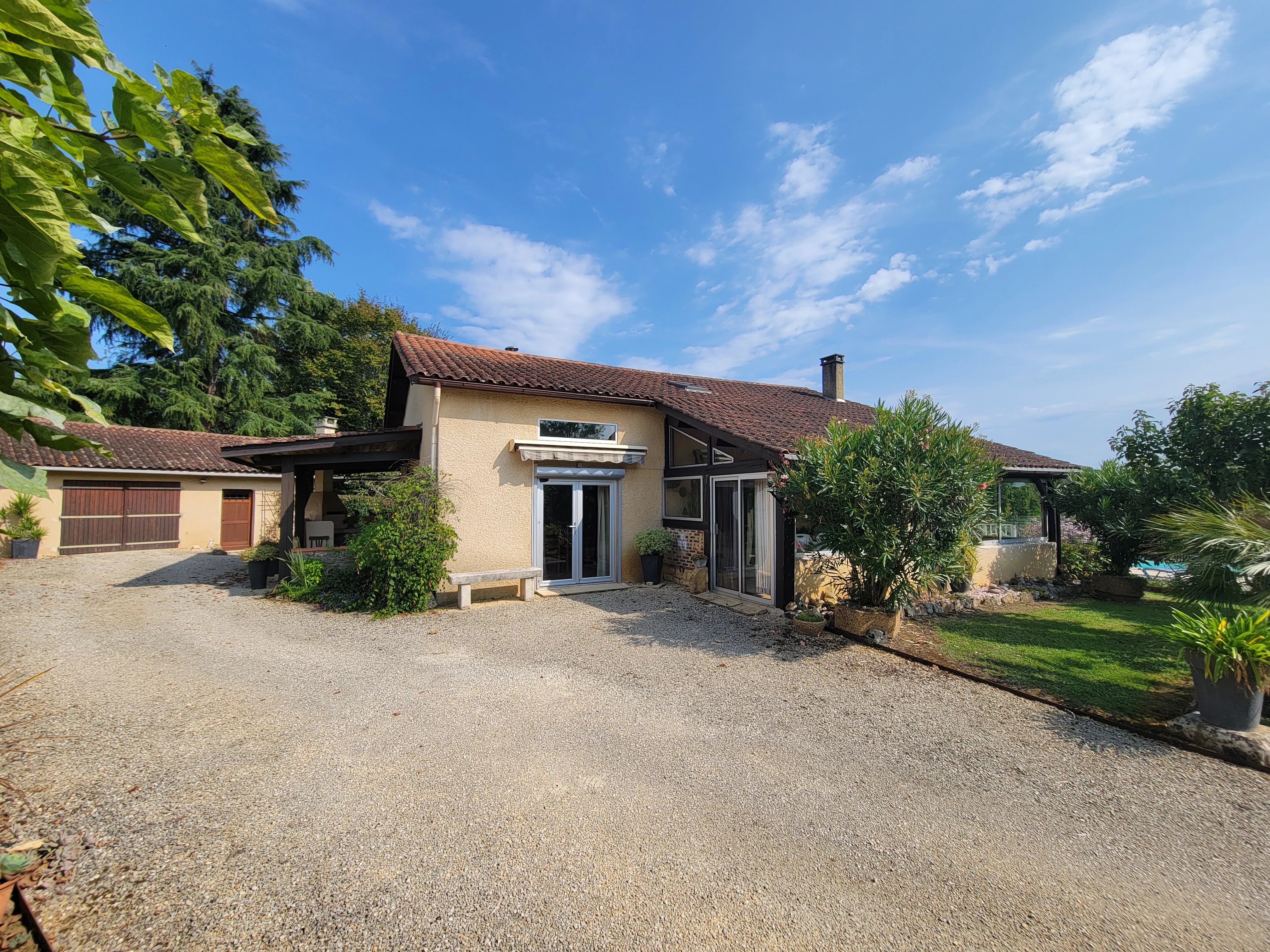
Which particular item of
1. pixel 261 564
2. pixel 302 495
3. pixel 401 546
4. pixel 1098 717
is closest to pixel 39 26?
pixel 1098 717

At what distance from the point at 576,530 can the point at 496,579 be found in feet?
7.63

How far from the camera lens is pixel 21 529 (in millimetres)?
15516

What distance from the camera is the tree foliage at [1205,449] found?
9.29 metres

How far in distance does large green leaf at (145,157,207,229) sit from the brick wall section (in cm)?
1151

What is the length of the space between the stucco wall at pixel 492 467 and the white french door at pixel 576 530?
44 cm

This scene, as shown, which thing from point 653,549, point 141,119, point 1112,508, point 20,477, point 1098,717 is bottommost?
point 1098,717

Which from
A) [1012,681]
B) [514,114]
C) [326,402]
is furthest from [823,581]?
[326,402]

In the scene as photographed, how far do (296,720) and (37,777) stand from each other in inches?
73.2

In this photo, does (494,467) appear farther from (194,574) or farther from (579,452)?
(194,574)

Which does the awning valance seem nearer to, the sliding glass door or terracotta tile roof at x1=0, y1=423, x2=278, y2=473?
the sliding glass door

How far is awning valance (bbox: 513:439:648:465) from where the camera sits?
1170 cm

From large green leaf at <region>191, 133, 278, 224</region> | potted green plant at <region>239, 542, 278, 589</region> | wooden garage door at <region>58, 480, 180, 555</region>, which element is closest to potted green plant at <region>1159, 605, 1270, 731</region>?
large green leaf at <region>191, 133, 278, 224</region>

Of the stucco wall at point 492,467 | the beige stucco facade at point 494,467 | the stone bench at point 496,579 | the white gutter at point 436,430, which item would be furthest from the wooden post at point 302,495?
the stone bench at point 496,579

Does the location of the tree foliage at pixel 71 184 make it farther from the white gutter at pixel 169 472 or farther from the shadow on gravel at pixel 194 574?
the white gutter at pixel 169 472
